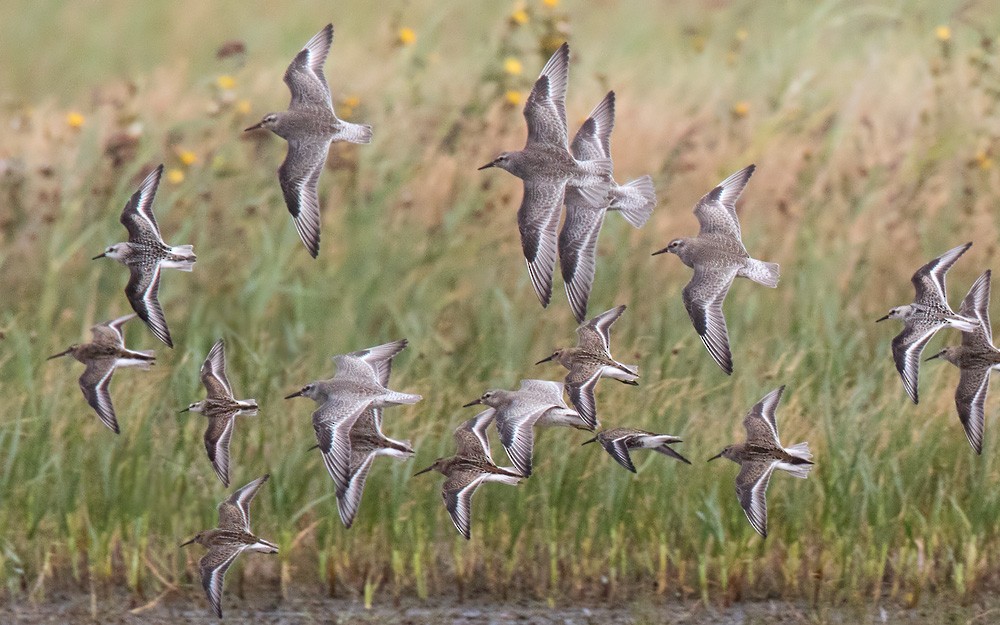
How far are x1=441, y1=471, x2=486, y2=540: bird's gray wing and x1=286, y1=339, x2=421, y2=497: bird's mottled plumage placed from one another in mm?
269

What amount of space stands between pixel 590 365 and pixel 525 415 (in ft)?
0.73

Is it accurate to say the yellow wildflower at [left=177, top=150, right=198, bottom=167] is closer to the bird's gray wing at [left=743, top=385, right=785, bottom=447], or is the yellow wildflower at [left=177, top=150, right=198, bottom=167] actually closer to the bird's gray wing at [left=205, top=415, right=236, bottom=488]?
the bird's gray wing at [left=205, top=415, right=236, bottom=488]

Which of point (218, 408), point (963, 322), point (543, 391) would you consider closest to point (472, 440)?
point (543, 391)

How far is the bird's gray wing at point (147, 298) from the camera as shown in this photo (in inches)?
140

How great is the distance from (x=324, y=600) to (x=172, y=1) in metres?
9.25

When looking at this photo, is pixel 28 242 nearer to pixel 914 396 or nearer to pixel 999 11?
pixel 914 396

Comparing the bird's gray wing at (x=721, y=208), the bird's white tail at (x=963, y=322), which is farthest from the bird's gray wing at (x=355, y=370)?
the bird's white tail at (x=963, y=322)

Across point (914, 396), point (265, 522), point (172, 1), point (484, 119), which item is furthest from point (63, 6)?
point (914, 396)

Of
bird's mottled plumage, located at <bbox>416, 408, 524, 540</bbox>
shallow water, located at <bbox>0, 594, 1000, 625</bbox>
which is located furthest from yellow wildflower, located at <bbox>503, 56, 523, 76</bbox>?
bird's mottled plumage, located at <bbox>416, 408, 524, 540</bbox>

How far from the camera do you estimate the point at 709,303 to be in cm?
396

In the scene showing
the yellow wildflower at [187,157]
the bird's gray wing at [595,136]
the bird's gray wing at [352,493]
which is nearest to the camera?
the bird's gray wing at [352,493]

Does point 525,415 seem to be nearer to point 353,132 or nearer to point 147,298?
point 353,132

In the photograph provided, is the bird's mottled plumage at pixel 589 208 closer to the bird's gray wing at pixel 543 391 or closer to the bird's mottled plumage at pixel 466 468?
the bird's gray wing at pixel 543 391

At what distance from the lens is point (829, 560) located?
541 centimetres
